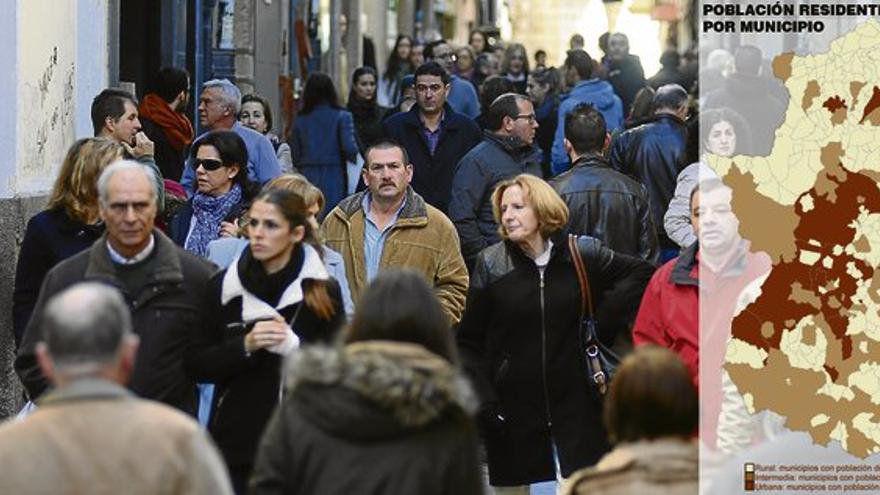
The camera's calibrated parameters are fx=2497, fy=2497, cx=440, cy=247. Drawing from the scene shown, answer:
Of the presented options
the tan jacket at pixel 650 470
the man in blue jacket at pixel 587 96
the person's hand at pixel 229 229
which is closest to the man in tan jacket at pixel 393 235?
the person's hand at pixel 229 229

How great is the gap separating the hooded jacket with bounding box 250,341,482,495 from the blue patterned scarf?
189 inches

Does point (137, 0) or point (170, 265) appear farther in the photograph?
point (137, 0)

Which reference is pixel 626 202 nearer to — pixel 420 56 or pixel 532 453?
pixel 532 453

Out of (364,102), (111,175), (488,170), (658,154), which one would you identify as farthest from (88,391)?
(364,102)

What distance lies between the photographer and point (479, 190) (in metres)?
13.5

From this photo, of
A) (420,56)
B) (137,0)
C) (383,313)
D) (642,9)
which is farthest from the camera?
(642,9)

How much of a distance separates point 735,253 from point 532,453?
5.15 ft

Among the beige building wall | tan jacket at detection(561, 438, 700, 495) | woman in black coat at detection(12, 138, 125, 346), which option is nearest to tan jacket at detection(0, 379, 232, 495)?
tan jacket at detection(561, 438, 700, 495)

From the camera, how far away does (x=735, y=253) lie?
9078 millimetres

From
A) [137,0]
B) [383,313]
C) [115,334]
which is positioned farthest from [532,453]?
[137,0]

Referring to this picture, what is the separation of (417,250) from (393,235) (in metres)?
0.15

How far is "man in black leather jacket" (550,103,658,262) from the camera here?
12289 mm

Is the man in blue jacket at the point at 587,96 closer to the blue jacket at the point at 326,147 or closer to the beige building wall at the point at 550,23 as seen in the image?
the blue jacket at the point at 326,147

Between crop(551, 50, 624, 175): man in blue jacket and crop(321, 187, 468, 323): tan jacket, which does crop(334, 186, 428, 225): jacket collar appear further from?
crop(551, 50, 624, 175): man in blue jacket
